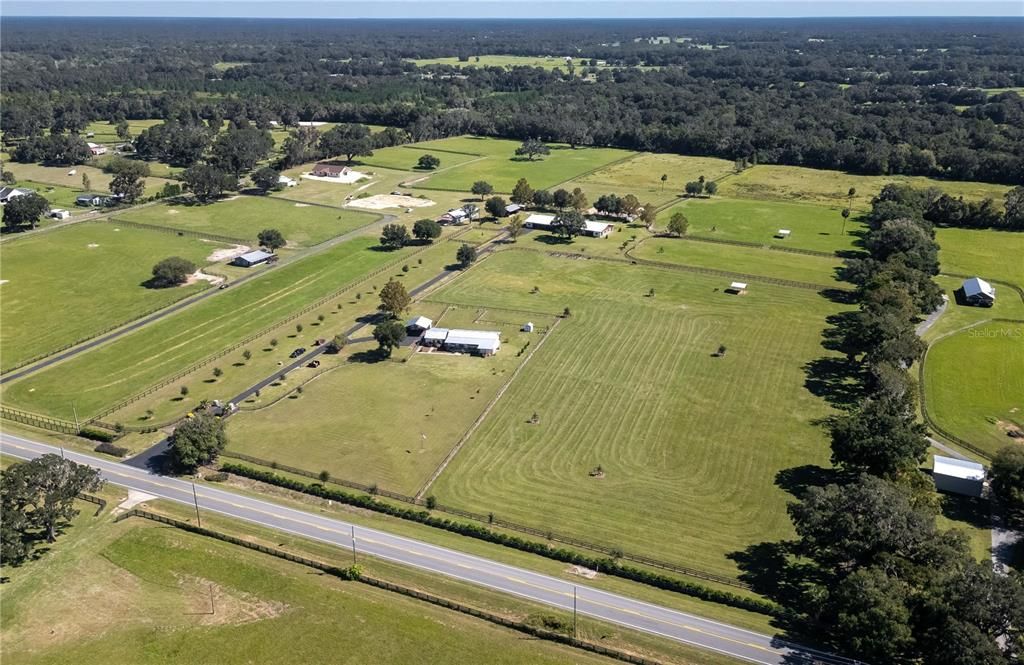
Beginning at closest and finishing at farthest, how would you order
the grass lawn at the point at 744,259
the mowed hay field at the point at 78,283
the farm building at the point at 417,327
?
the farm building at the point at 417,327 < the mowed hay field at the point at 78,283 < the grass lawn at the point at 744,259

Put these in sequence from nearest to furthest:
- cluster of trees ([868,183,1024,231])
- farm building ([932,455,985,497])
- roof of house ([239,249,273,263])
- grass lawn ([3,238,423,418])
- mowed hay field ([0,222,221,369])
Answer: farm building ([932,455,985,497]) → grass lawn ([3,238,423,418]) → mowed hay field ([0,222,221,369]) → roof of house ([239,249,273,263]) → cluster of trees ([868,183,1024,231])

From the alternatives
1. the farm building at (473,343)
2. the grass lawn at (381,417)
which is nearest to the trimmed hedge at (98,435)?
the grass lawn at (381,417)

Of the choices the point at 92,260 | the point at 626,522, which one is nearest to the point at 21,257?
the point at 92,260

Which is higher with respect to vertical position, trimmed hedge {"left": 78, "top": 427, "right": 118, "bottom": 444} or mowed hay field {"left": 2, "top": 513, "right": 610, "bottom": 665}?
trimmed hedge {"left": 78, "top": 427, "right": 118, "bottom": 444}

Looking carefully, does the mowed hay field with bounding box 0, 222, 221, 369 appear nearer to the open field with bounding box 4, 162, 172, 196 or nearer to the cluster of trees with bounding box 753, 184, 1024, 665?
the open field with bounding box 4, 162, 172, 196

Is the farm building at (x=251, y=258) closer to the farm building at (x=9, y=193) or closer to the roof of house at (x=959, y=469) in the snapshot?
the farm building at (x=9, y=193)

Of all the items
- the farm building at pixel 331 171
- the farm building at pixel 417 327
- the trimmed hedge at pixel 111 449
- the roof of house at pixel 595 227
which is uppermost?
the farm building at pixel 331 171
